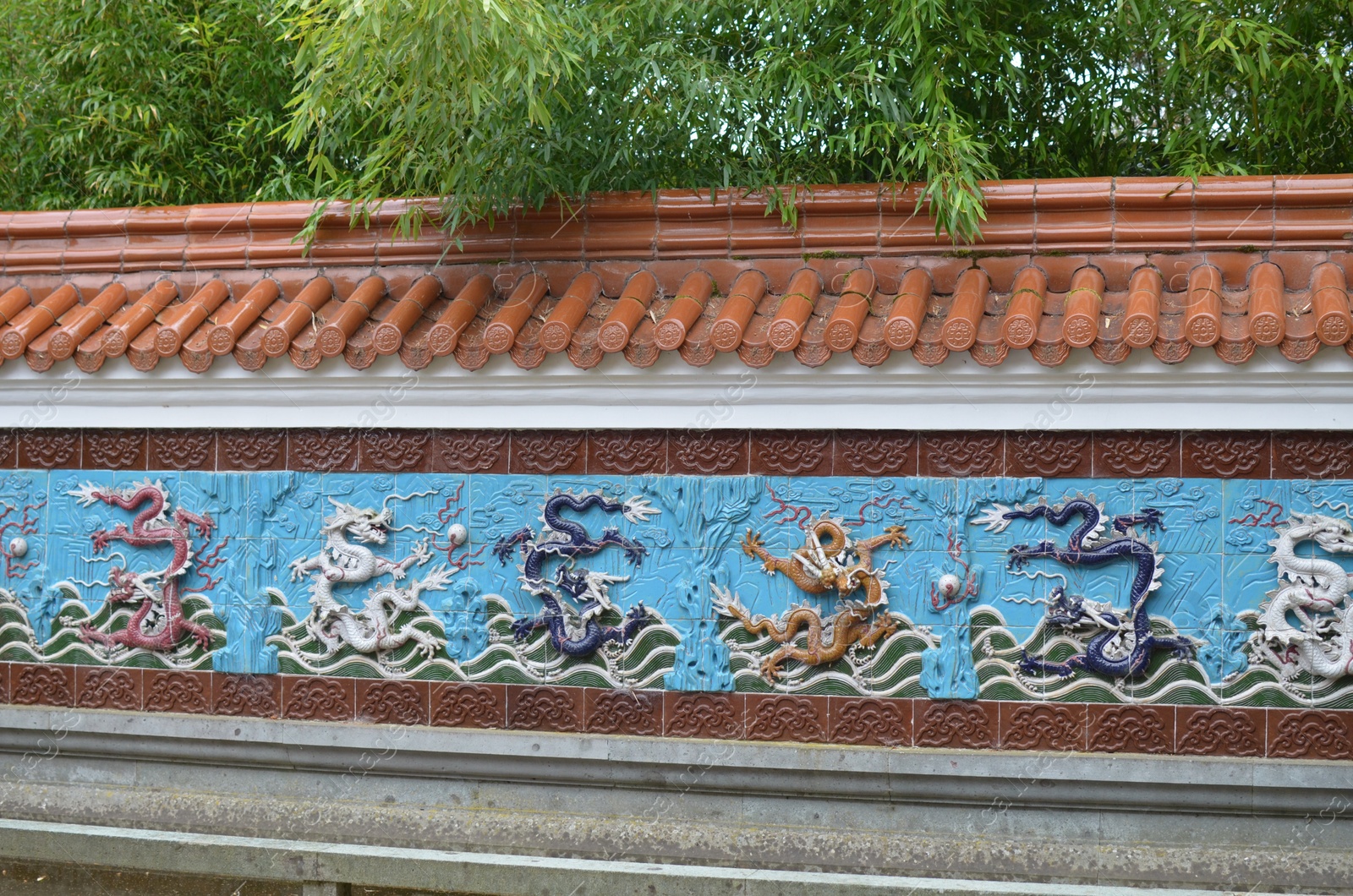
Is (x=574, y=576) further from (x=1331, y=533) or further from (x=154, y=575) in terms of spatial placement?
(x=1331, y=533)

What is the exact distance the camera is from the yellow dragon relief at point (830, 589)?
14.2 feet

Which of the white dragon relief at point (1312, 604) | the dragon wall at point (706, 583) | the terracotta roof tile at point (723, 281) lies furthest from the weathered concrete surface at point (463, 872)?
the terracotta roof tile at point (723, 281)

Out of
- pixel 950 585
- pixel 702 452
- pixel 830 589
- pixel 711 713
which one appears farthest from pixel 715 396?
pixel 711 713

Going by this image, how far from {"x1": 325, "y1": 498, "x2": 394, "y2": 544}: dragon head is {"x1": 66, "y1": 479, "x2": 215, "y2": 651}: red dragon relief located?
550 mm

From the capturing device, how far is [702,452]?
4477mm

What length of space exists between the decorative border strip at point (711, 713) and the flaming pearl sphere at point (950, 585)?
0.40 metres

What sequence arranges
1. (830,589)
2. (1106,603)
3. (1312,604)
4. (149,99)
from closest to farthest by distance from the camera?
1. (1312,604)
2. (1106,603)
3. (830,589)
4. (149,99)

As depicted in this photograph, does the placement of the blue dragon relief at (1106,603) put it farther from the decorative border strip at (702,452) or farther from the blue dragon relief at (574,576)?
the blue dragon relief at (574,576)

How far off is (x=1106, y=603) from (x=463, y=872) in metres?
2.31

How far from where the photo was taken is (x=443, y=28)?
405cm

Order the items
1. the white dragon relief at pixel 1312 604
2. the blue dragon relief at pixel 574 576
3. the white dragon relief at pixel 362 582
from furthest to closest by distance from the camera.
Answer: the white dragon relief at pixel 362 582 → the blue dragon relief at pixel 574 576 → the white dragon relief at pixel 1312 604

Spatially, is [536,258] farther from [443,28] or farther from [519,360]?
[443,28]

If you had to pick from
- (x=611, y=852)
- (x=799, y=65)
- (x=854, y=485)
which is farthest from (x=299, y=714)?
(x=799, y=65)

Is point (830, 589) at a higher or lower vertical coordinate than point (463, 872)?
higher
